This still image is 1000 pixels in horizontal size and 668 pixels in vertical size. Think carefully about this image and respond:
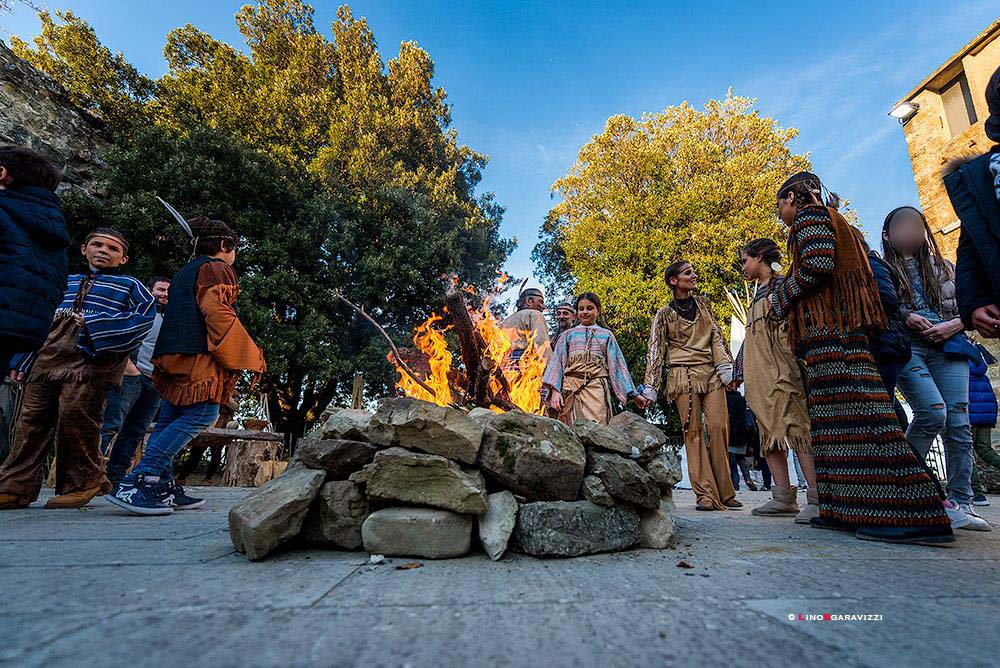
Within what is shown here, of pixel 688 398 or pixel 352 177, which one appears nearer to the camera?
pixel 688 398

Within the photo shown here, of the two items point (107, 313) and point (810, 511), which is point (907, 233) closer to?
point (810, 511)

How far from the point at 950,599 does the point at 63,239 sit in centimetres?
417

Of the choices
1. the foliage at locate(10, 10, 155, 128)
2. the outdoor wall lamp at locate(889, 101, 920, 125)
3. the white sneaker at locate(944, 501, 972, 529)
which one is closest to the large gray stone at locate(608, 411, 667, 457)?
the white sneaker at locate(944, 501, 972, 529)

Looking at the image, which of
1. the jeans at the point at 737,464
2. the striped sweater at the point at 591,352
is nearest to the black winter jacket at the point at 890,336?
the striped sweater at the point at 591,352

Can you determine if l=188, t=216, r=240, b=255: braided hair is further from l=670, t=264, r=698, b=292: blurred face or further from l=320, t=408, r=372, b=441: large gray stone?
l=670, t=264, r=698, b=292: blurred face

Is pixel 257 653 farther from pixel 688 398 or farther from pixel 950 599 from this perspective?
pixel 688 398

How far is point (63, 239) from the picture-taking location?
263 cm

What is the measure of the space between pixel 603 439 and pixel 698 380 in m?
2.00

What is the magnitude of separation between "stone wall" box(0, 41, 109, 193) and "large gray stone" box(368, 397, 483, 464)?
45.0 feet

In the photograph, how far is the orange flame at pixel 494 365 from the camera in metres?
4.01

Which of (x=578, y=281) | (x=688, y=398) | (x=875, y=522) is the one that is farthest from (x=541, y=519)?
(x=578, y=281)

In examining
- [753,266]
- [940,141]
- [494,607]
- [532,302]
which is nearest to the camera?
[494,607]

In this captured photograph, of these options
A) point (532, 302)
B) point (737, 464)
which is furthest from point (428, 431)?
point (737, 464)

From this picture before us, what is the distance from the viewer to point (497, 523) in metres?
2.08
